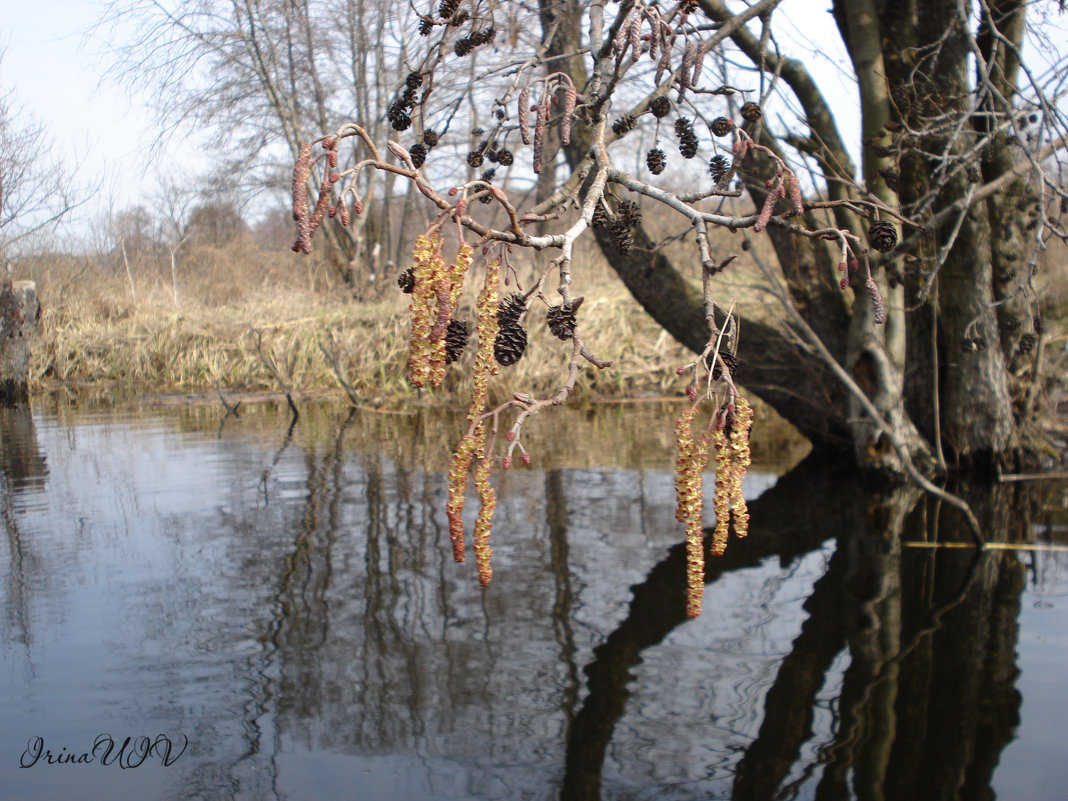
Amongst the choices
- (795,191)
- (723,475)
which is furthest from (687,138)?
(723,475)

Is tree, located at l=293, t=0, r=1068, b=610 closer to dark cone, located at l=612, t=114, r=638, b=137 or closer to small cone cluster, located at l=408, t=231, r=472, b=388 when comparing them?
dark cone, located at l=612, t=114, r=638, b=137

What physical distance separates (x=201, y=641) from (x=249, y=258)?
65.0 feet

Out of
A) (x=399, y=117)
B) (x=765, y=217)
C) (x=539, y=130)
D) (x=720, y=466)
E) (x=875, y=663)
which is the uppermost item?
(x=399, y=117)

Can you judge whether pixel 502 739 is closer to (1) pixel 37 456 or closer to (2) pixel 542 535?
(2) pixel 542 535

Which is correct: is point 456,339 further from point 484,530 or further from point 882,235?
point 882,235

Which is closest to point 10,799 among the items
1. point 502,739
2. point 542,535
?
point 502,739

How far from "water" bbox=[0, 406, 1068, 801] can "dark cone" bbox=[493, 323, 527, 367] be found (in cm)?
259

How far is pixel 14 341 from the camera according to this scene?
15.3 metres

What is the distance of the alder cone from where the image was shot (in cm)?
171

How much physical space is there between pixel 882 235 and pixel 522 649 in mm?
3375

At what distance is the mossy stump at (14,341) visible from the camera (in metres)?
15.1

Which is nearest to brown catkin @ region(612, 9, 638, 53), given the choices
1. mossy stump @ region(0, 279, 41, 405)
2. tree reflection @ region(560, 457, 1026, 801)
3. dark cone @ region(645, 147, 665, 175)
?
dark cone @ region(645, 147, 665, 175)

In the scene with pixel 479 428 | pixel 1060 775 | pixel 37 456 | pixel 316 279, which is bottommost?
pixel 1060 775

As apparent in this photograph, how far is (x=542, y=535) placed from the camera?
21.6 feet
